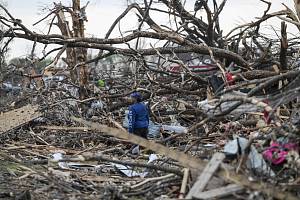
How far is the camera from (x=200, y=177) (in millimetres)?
3930

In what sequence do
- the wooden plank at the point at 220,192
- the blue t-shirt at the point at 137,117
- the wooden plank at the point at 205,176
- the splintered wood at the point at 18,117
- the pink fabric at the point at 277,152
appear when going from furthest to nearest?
the splintered wood at the point at 18,117, the blue t-shirt at the point at 137,117, the pink fabric at the point at 277,152, the wooden plank at the point at 205,176, the wooden plank at the point at 220,192

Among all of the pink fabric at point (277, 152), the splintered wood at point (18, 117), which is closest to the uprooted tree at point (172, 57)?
the splintered wood at point (18, 117)

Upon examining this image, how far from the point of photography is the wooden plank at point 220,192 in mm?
3729

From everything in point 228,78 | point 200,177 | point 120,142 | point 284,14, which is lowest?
point 120,142

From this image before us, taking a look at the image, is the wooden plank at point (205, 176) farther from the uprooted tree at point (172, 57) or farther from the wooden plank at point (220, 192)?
the uprooted tree at point (172, 57)

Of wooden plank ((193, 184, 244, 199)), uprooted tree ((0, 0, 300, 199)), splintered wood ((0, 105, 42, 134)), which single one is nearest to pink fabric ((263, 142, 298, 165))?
wooden plank ((193, 184, 244, 199))

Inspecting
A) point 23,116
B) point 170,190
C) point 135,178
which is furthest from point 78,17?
point 170,190

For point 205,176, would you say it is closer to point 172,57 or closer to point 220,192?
point 220,192

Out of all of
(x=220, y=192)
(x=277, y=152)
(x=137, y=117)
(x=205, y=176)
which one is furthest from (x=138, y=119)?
(x=220, y=192)

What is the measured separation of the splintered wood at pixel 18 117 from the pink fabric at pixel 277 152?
22.2 feet

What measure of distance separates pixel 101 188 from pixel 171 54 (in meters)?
4.99

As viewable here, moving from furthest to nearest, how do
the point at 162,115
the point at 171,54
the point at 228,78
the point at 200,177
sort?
the point at 162,115 < the point at 171,54 < the point at 228,78 < the point at 200,177

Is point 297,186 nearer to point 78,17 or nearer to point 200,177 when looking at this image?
point 200,177

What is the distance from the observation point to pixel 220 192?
3.75 m
